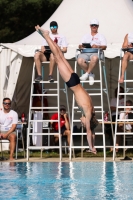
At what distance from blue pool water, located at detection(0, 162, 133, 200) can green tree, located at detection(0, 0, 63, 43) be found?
59.1 ft

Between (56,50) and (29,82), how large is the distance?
797 cm

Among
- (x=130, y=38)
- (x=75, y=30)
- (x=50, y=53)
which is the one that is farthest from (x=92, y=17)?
(x=50, y=53)

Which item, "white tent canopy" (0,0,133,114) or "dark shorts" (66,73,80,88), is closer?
"dark shorts" (66,73,80,88)

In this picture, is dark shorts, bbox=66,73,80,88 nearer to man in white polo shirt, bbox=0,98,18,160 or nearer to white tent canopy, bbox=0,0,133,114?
man in white polo shirt, bbox=0,98,18,160

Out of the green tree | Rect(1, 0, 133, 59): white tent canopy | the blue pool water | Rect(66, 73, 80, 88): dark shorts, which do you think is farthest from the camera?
the green tree

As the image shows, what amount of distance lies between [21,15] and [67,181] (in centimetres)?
2270

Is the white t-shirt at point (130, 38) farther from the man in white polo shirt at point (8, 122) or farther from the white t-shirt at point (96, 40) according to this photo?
the man in white polo shirt at point (8, 122)

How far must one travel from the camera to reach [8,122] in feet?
54.6

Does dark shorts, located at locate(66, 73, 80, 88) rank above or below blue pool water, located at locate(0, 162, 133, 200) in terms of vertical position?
above

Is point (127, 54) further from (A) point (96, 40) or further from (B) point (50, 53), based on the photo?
(B) point (50, 53)

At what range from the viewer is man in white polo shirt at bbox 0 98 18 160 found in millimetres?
16328

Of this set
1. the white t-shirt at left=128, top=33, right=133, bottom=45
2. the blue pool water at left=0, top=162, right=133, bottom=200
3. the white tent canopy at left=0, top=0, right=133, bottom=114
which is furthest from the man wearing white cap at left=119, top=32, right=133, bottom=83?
the blue pool water at left=0, top=162, right=133, bottom=200

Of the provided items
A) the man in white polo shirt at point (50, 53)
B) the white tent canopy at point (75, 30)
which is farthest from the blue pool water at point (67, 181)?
the white tent canopy at point (75, 30)

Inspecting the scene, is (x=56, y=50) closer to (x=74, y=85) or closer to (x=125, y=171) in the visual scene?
(x=74, y=85)
